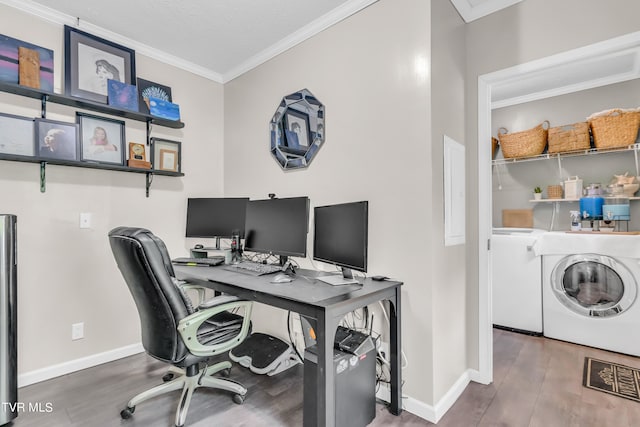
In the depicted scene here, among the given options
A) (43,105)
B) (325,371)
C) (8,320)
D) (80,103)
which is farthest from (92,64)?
(325,371)

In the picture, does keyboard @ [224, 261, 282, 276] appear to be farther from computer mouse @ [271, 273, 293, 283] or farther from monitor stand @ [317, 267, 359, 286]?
monitor stand @ [317, 267, 359, 286]

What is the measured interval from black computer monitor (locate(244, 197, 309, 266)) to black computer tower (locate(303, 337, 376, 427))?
649mm

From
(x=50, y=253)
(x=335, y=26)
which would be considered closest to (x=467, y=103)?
(x=335, y=26)

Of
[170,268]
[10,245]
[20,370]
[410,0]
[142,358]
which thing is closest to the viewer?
[170,268]

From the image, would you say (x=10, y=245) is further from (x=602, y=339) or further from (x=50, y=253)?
(x=602, y=339)

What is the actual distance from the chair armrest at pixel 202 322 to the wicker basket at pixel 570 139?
10.4ft

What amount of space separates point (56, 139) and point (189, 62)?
4.32ft

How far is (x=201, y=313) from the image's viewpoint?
1.57 metres

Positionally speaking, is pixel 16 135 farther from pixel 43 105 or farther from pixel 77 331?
pixel 77 331

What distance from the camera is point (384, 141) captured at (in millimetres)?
1924

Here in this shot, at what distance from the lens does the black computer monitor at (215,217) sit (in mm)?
2637

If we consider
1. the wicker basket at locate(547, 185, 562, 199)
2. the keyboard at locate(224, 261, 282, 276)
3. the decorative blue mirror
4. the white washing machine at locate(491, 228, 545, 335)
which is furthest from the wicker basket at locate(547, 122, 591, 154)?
the keyboard at locate(224, 261, 282, 276)

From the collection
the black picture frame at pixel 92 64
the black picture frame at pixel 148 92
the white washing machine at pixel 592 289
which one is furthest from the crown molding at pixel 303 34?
the white washing machine at pixel 592 289

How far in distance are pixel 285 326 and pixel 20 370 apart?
5.81ft
